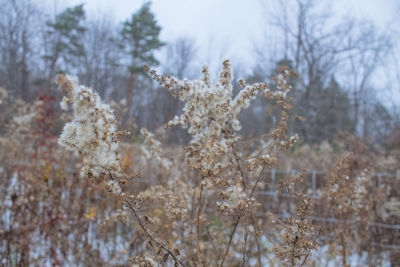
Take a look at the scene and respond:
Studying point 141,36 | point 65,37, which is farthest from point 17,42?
point 141,36

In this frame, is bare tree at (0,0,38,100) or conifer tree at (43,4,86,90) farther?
bare tree at (0,0,38,100)

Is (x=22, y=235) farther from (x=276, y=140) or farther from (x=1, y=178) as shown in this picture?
(x=276, y=140)

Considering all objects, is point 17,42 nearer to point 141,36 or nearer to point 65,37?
point 65,37

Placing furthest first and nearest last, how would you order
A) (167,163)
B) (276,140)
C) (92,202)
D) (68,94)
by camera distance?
(92,202)
(167,163)
(276,140)
(68,94)

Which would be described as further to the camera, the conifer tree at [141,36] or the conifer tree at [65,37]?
the conifer tree at [141,36]

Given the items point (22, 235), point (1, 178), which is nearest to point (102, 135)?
point (22, 235)

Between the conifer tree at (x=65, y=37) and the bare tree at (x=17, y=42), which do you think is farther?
the bare tree at (x=17, y=42)

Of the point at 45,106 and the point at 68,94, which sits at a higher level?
the point at 45,106

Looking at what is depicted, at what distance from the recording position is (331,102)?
1298 centimetres

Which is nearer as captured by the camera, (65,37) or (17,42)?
(65,37)

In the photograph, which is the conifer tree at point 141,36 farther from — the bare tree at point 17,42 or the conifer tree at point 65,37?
the bare tree at point 17,42

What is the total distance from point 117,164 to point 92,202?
3023 mm

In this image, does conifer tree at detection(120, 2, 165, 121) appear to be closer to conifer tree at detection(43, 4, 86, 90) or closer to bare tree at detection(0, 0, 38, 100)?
conifer tree at detection(43, 4, 86, 90)

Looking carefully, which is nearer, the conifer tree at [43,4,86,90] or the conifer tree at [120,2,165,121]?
the conifer tree at [43,4,86,90]
